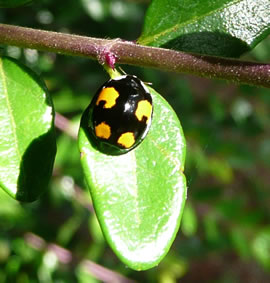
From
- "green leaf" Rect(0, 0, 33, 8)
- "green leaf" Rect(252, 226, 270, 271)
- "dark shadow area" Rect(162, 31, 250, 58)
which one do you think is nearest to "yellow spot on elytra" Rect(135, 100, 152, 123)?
"dark shadow area" Rect(162, 31, 250, 58)

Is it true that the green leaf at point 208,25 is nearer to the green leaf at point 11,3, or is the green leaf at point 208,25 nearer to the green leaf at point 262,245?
the green leaf at point 11,3

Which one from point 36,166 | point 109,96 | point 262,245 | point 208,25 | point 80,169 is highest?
point 208,25

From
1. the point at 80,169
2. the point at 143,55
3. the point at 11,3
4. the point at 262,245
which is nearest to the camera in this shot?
the point at 143,55

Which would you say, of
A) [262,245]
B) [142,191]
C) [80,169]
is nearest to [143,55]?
[142,191]

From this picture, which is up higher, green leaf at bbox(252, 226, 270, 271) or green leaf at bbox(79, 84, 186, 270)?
green leaf at bbox(79, 84, 186, 270)

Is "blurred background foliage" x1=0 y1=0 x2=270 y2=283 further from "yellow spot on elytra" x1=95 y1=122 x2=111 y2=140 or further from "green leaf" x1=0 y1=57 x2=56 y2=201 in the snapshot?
"yellow spot on elytra" x1=95 y1=122 x2=111 y2=140

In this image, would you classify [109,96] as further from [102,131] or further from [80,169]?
[80,169]
